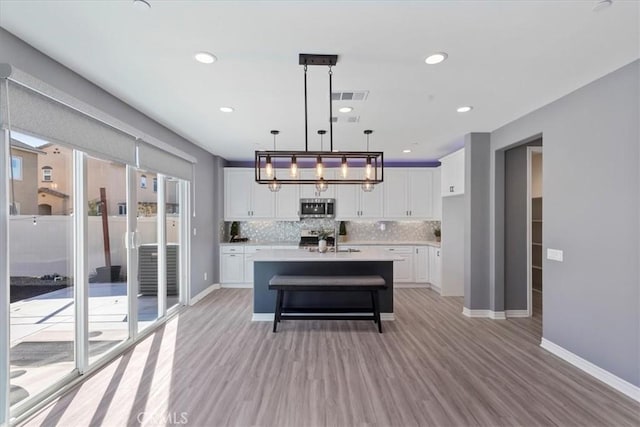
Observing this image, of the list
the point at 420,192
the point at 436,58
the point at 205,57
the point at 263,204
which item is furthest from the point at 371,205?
the point at 205,57

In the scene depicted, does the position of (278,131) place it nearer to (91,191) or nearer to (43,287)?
(91,191)

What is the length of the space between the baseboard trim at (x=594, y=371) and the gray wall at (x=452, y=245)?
2083 millimetres

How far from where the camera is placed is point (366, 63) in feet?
7.91

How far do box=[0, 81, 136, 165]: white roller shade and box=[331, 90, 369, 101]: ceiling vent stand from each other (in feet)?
7.23

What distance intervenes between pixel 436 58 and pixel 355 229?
14.9ft

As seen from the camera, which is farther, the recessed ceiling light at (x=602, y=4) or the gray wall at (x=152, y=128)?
the gray wall at (x=152, y=128)

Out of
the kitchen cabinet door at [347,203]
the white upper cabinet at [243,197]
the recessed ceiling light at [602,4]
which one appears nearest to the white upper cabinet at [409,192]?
the kitchen cabinet door at [347,203]

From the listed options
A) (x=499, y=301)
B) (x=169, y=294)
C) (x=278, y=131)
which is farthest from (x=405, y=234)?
(x=169, y=294)

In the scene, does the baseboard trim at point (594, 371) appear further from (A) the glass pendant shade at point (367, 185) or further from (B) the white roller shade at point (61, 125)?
(B) the white roller shade at point (61, 125)

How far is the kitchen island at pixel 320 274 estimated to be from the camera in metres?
4.20

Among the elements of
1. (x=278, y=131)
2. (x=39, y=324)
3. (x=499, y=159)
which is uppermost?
(x=278, y=131)

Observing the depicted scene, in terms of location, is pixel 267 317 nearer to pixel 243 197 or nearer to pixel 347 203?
pixel 243 197

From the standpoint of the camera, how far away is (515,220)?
4.28m

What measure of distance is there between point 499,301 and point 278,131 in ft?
12.9
